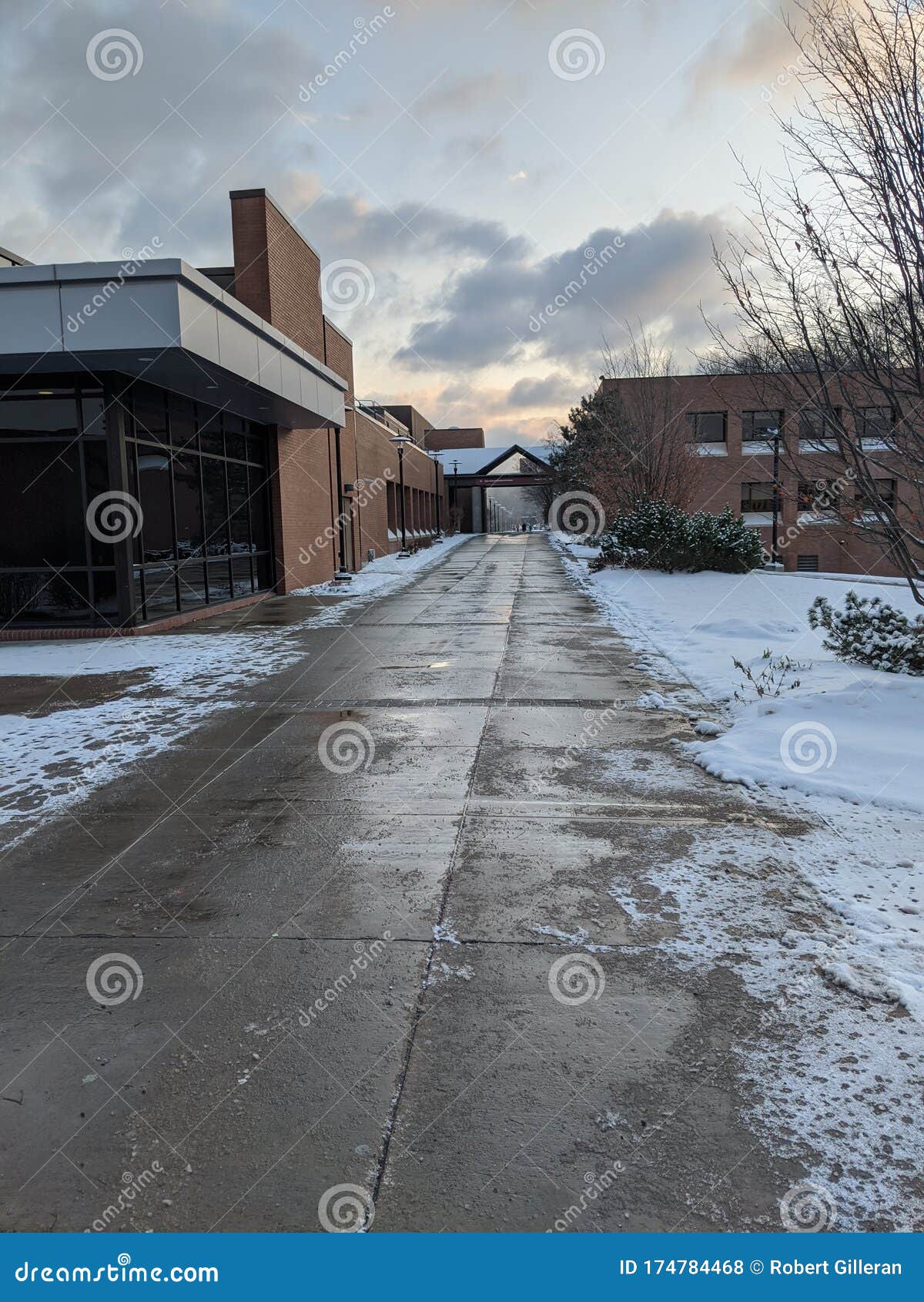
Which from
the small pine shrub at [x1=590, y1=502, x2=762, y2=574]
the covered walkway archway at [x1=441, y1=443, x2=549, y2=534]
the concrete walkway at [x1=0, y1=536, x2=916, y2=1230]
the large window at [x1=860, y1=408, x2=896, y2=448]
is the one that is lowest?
the concrete walkway at [x1=0, y1=536, x2=916, y2=1230]

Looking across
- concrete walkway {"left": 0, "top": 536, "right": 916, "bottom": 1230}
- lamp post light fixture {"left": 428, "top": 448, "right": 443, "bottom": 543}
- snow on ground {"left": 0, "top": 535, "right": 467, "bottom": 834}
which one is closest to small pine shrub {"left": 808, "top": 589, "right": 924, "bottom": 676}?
concrete walkway {"left": 0, "top": 536, "right": 916, "bottom": 1230}

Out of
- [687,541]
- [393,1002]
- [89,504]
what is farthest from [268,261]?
[393,1002]

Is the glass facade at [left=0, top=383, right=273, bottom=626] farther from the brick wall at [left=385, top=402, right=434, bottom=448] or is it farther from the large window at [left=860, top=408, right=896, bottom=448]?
the brick wall at [left=385, top=402, right=434, bottom=448]

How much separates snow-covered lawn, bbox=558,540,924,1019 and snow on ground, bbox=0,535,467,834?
14.2 ft

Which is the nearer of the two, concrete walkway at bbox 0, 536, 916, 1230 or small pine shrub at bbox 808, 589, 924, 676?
concrete walkway at bbox 0, 536, 916, 1230

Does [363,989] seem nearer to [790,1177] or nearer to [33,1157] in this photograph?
[33,1157]

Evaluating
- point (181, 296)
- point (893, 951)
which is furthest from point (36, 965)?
point (181, 296)

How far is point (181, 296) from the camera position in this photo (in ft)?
37.5

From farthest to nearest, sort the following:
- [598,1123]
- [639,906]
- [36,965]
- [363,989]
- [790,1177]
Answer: [639,906] → [36,965] → [363,989] → [598,1123] → [790,1177]

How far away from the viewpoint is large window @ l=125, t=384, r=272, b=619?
13805 mm

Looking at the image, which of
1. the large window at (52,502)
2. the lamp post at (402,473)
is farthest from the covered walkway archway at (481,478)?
the large window at (52,502)

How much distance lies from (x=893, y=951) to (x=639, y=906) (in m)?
1.03

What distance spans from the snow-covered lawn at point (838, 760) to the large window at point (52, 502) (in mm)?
8340

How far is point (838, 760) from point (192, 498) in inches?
490
